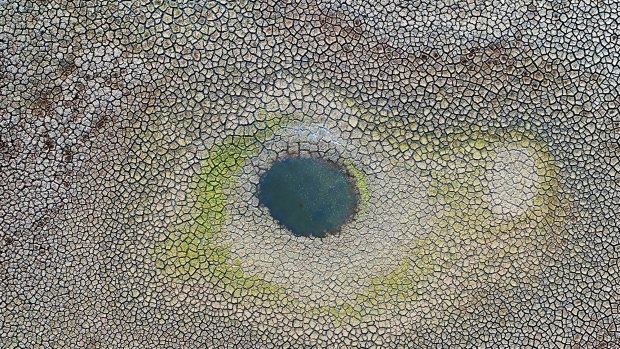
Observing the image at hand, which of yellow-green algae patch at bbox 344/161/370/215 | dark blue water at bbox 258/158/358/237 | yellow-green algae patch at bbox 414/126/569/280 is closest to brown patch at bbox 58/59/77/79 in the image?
dark blue water at bbox 258/158/358/237

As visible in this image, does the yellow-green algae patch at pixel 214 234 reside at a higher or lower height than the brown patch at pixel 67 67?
lower

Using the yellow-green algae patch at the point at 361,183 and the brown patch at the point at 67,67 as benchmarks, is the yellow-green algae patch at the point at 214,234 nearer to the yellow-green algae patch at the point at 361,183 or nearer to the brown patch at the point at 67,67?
the yellow-green algae patch at the point at 361,183

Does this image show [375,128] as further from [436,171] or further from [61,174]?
[61,174]

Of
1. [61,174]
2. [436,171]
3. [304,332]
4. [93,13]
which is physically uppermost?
[93,13]

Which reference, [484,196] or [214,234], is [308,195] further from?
[484,196]

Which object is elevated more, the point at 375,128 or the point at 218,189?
the point at 375,128

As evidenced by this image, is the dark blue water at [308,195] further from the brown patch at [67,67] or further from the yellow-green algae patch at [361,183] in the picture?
the brown patch at [67,67]

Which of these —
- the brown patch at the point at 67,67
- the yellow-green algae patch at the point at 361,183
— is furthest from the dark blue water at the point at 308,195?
the brown patch at the point at 67,67

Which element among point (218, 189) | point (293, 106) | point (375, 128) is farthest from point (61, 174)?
point (375, 128)

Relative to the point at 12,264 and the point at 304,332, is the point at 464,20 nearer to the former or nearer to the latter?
the point at 304,332
